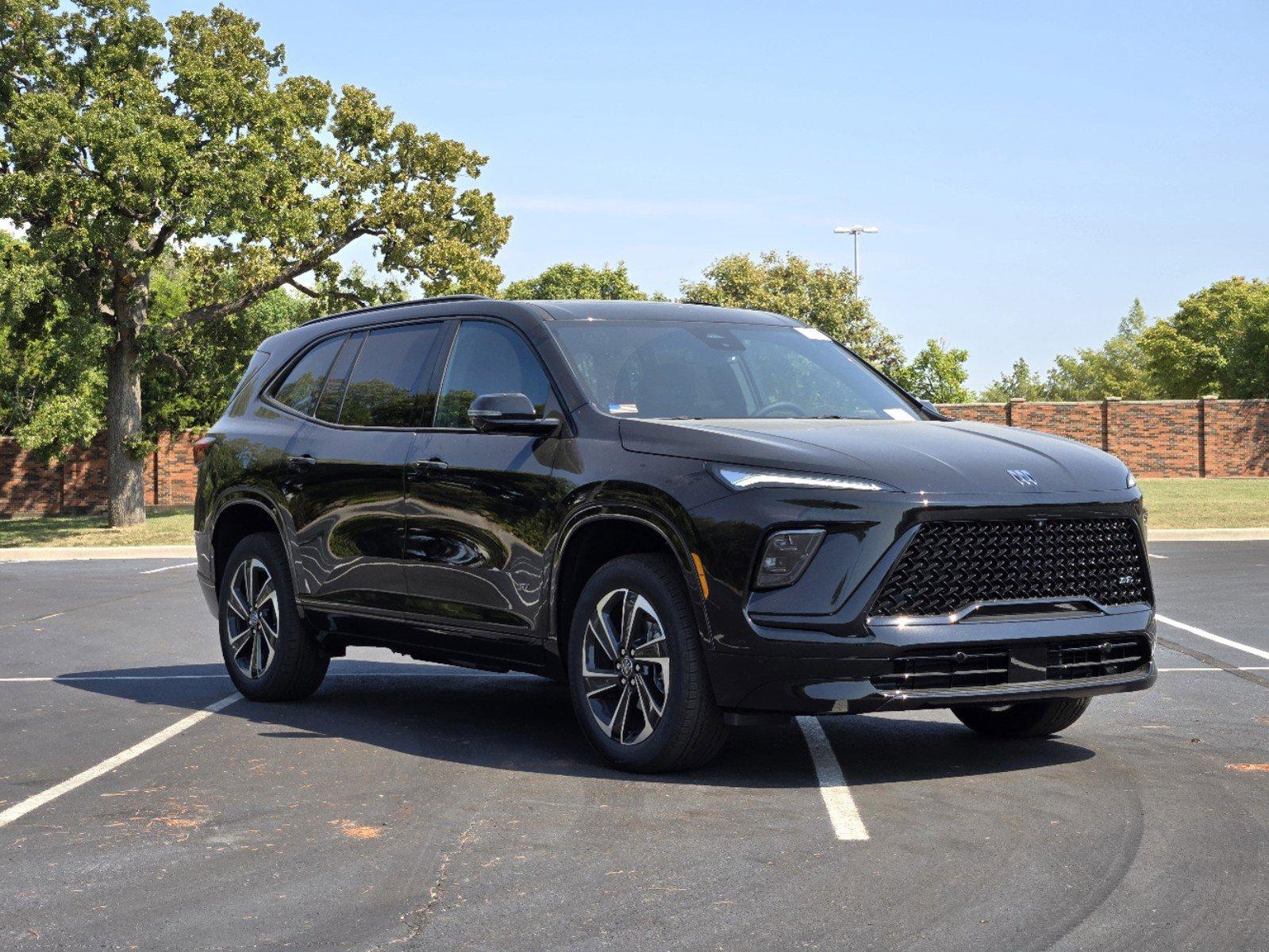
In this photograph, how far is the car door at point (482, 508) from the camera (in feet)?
24.0

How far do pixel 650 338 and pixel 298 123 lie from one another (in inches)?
1125

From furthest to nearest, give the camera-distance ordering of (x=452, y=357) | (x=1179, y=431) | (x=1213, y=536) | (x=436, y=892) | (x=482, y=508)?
A: 1. (x=1179, y=431)
2. (x=1213, y=536)
3. (x=452, y=357)
4. (x=482, y=508)
5. (x=436, y=892)

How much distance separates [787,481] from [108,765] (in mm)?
3373

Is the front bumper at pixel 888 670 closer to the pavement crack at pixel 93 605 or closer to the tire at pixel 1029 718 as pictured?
the tire at pixel 1029 718

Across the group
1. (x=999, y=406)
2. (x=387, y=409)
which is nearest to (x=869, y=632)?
(x=387, y=409)

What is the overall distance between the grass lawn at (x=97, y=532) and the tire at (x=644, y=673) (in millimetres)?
21587

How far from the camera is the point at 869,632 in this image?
20.3ft

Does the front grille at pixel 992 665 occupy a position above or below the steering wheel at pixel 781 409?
below

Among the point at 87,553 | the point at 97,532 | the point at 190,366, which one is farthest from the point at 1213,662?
the point at 190,366

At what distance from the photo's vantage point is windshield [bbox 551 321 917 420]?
7406 mm

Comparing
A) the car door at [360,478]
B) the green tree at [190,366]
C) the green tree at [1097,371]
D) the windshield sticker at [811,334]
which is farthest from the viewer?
the green tree at [1097,371]

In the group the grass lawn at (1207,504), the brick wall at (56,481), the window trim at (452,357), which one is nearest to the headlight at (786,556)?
the window trim at (452,357)

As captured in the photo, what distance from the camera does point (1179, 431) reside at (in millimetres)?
54438

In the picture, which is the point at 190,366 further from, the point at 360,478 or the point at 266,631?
the point at 360,478
